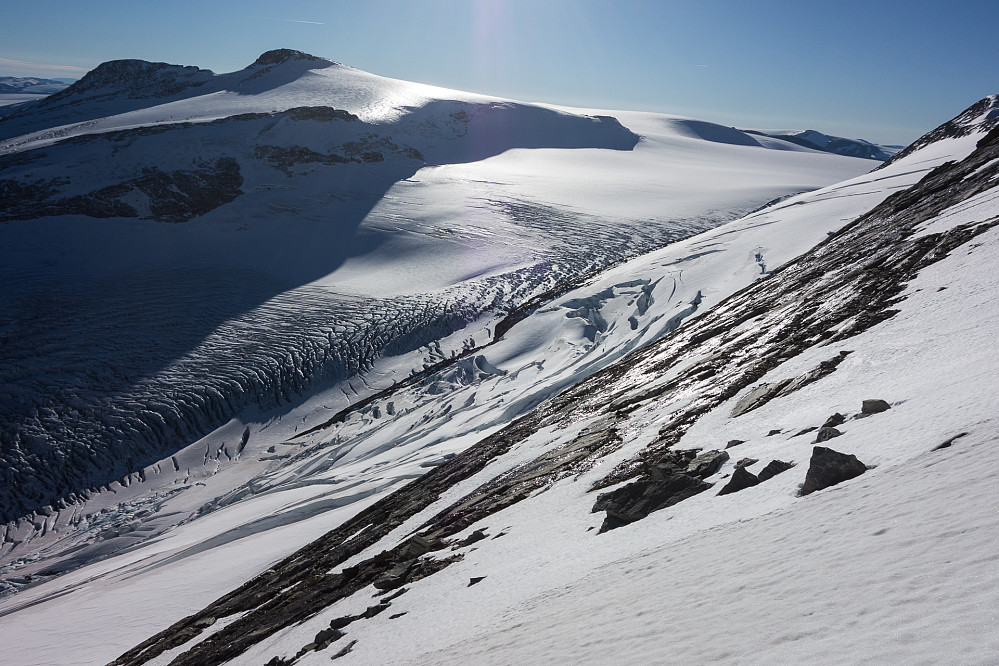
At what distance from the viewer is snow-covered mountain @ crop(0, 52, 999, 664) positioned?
4.77 meters

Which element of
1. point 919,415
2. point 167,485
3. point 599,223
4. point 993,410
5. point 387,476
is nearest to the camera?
point 993,410

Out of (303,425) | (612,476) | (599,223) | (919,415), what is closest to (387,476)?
(612,476)

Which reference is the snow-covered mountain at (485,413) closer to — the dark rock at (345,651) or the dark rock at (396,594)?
the dark rock at (396,594)

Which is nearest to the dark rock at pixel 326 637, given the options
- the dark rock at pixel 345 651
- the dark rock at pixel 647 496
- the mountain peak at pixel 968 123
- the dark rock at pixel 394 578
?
the dark rock at pixel 345 651

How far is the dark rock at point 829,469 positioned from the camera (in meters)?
5.43

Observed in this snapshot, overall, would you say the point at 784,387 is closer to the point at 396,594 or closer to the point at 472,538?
the point at 472,538

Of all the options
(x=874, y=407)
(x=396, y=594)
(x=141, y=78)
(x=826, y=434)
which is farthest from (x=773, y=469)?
(x=141, y=78)

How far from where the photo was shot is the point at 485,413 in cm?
2305

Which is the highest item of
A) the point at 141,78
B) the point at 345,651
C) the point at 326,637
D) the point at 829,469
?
the point at 141,78

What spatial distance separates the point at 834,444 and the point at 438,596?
5.20m

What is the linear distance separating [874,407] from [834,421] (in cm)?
45

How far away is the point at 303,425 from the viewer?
32469 mm

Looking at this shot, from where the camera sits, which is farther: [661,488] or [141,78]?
[141,78]

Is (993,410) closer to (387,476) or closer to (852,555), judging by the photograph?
(852,555)
